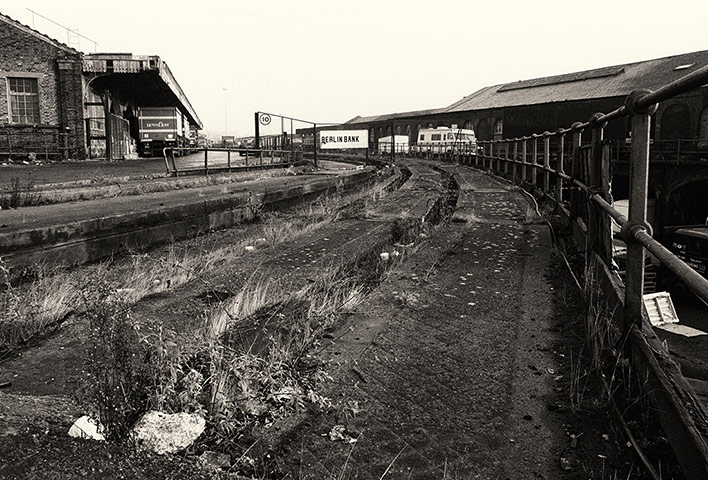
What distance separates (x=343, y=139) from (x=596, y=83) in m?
27.3

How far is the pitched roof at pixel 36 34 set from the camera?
24.0 m

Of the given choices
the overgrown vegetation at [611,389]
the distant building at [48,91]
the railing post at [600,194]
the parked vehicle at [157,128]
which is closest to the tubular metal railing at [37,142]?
the distant building at [48,91]

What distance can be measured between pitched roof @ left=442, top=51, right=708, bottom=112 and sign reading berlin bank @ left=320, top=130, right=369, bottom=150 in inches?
660

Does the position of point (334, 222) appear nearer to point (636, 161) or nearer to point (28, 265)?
point (28, 265)

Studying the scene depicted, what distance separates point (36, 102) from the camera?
24.9m

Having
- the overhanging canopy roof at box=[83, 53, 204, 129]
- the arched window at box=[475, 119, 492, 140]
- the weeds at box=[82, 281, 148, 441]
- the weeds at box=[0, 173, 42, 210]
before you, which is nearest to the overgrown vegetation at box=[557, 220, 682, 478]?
the weeds at box=[82, 281, 148, 441]

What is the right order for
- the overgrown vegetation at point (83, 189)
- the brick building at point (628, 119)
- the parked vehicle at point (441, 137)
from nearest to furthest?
the overgrown vegetation at point (83, 189)
the brick building at point (628, 119)
the parked vehicle at point (441, 137)

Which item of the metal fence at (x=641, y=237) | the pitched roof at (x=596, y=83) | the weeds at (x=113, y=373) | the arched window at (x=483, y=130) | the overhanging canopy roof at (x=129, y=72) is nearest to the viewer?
the metal fence at (x=641, y=237)

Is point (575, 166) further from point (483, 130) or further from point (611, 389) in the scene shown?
point (483, 130)

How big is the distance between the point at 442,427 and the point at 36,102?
26828mm

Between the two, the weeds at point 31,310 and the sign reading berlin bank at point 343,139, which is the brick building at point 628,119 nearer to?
the sign reading berlin bank at point 343,139

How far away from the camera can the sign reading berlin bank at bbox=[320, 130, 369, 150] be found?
28938 millimetres

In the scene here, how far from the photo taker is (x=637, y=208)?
2725 millimetres

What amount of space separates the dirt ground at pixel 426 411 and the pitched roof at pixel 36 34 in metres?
24.7
